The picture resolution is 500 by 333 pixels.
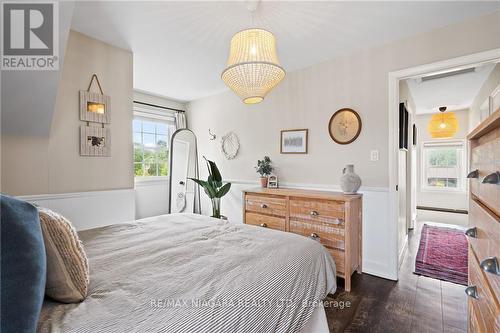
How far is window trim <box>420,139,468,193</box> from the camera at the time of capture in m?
5.40

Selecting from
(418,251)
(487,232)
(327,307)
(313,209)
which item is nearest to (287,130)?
(313,209)

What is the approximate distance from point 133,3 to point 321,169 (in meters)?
2.52

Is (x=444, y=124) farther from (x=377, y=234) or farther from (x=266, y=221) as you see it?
(x=266, y=221)

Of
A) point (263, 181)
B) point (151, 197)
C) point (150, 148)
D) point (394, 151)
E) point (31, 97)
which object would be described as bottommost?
point (151, 197)

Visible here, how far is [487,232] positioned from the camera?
696 millimetres

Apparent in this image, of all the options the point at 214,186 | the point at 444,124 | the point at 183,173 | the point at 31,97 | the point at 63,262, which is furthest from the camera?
the point at 183,173

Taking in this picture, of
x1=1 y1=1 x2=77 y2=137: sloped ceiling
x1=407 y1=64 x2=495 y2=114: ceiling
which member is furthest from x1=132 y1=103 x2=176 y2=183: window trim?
x1=407 y1=64 x2=495 y2=114: ceiling

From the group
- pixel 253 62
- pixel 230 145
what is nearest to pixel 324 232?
pixel 253 62

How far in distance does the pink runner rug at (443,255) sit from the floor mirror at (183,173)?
3538mm

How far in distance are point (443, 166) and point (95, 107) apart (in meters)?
7.28

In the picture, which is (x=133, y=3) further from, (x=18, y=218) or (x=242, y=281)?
(x=242, y=281)

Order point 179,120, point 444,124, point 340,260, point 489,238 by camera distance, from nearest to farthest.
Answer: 1. point 489,238
2. point 340,260
3. point 444,124
4. point 179,120

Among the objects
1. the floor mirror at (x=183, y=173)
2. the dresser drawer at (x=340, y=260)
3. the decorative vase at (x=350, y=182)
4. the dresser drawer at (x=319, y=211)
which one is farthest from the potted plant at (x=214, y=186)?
the dresser drawer at (x=340, y=260)

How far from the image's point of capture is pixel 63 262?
81 centimetres
